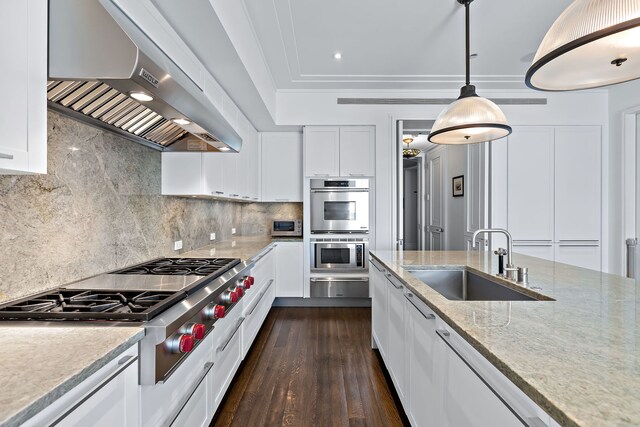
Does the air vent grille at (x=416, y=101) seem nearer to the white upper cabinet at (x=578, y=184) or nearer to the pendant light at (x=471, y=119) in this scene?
the white upper cabinet at (x=578, y=184)

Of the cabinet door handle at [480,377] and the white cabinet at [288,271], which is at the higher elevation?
the cabinet door handle at [480,377]

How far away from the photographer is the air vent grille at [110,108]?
4.49ft

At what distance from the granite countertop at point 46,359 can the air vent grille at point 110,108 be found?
2.83ft

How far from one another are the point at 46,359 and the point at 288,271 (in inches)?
136

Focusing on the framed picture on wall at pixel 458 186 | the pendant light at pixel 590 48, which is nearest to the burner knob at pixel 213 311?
the pendant light at pixel 590 48

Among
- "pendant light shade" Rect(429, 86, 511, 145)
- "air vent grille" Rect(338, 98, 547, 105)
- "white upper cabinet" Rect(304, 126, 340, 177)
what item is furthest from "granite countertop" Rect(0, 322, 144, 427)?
"air vent grille" Rect(338, 98, 547, 105)

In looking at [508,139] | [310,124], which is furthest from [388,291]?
[508,139]

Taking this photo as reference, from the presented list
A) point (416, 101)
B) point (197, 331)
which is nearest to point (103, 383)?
point (197, 331)

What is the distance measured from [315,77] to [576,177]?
3346 mm

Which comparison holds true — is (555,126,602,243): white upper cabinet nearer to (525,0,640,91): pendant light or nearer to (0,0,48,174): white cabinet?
(525,0,640,91): pendant light

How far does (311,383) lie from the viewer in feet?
7.85

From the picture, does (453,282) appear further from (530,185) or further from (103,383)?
(530,185)

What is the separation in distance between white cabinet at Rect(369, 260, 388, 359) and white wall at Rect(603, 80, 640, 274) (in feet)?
10.6

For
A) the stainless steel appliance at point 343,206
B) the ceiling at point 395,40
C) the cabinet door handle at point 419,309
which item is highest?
the ceiling at point 395,40
